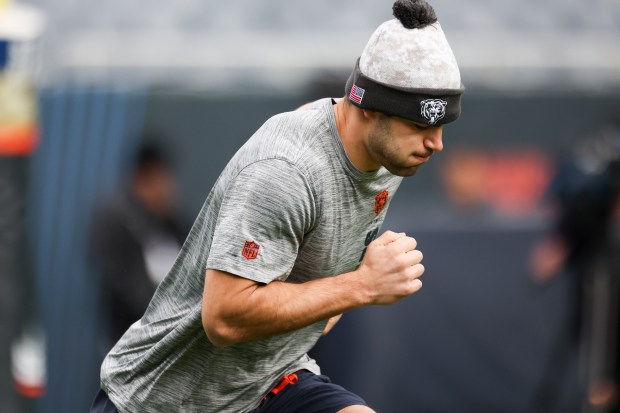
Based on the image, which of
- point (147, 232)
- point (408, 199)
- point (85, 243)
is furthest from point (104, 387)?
point (408, 199)

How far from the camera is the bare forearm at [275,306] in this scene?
3.42m

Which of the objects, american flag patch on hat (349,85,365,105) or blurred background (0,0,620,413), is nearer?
american flag patch on hat (349,85,365,105)

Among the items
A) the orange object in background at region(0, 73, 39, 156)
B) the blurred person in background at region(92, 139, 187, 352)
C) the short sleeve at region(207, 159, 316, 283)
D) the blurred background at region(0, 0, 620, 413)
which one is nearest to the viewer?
the short sleeve at region(207, 159, 316, 283)

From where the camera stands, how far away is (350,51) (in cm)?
898

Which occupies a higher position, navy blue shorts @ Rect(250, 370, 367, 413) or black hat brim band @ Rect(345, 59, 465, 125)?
black hat brim band @ Rect(345, 59, 465, 125)

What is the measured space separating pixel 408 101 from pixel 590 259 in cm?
478

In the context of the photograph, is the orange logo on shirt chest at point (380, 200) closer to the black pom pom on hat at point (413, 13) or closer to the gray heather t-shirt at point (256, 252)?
the gray heather t-shirt at point (256, 252)

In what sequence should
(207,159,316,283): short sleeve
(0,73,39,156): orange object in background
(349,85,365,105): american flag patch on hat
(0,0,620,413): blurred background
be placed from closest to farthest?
(207,159,316,283): short sleeve, (349,85,365,105): american flag patch on hat, (0,73,39,156): orange object in background, (0,0,620,413): blurred background

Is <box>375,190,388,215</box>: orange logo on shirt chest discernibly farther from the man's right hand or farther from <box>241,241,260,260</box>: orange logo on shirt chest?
<box>241,241,260,260</box>: orange logo on shirt chest

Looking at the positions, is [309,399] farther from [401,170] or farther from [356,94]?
[356,94]

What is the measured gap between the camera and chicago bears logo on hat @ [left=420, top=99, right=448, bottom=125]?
3.55 m

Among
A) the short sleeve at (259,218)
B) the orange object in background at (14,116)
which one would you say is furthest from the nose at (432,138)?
the orange object in background at (14,116)

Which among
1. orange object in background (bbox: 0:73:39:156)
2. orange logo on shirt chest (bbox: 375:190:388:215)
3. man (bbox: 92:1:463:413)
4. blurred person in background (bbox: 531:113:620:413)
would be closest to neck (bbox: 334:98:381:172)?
man (bbox: 92:1:463:413)

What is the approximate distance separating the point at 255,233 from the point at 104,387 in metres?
1.01
